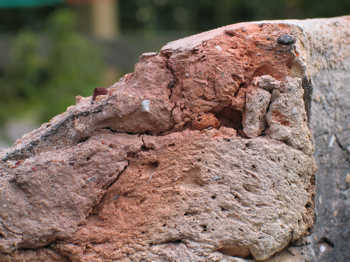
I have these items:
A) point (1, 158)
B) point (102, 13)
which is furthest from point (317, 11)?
point (1, 158)

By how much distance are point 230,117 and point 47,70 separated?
602 cm

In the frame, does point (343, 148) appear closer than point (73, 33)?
Yes

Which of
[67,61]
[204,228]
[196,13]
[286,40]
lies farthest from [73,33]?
[204,228]

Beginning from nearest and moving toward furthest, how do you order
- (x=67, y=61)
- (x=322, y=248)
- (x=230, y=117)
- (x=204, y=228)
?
(x=204, y=228)
(x=230, y=117)
(x=322, y=248)
(x=67, y=61)

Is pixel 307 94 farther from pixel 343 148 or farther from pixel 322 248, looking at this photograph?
pixel 322 248

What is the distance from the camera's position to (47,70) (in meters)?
7.57

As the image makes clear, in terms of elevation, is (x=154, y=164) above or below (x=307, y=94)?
below

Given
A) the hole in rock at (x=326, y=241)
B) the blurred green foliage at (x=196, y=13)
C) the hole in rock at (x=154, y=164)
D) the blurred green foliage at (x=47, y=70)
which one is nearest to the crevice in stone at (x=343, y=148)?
the hole in rock at (x=326, y=241)

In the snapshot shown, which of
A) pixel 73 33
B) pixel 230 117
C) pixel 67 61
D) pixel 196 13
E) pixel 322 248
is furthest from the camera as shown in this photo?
pixel 196 13

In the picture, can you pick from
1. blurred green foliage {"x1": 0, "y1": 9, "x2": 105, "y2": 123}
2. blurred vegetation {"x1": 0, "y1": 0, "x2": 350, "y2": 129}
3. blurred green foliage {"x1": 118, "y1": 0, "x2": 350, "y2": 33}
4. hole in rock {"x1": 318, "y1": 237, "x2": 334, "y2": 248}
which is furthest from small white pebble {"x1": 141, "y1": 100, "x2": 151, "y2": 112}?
blurred green foliage {"x1": 118, "y1": 0, "x2": 350, "y2": 33}

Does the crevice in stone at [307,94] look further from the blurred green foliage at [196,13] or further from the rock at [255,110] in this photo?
the blurred green foliage at [196,13]

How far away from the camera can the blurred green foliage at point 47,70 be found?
6.50 meters

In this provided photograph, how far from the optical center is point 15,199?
178 cm

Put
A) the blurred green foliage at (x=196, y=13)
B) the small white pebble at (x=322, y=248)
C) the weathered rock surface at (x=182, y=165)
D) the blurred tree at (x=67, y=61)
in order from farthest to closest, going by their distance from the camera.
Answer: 1. the blurred green foliage at (x=196, y=13)
2. the blurred tree at (x=67, y=61)
3. the small white pebble at (x=322, y=248)
4. the weathered rock surface at (x=182, y=165)
